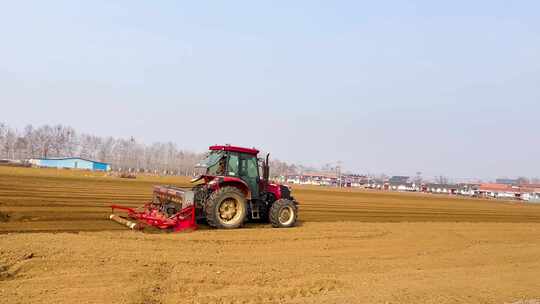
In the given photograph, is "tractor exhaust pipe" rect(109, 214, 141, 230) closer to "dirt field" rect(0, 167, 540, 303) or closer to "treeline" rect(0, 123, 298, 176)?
"dirt field" rect(0, 167, 540, 303)

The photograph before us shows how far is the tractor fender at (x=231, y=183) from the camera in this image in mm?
12648

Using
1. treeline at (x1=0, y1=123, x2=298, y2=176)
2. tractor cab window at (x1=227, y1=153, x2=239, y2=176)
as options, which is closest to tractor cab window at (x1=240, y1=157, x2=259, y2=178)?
tractor cab window at (x1=227, y1=153, x2=239, y2=176)

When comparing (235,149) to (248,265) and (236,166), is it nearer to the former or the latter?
(236,166)

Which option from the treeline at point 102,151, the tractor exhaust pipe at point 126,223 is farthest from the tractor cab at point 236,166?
the treeline at point 102,151

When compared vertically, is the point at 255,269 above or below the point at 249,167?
below

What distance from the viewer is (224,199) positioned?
40.8ft

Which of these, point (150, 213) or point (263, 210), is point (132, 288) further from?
point (263, 210)

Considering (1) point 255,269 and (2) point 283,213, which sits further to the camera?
(2) point 283,213

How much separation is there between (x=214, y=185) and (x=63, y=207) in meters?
5.56

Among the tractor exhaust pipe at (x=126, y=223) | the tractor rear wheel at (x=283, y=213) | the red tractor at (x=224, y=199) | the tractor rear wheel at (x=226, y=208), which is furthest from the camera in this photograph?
the tractor rear wheel at (x=283, y=213)

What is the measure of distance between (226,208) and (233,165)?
1.17m

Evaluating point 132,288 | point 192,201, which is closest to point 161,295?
point 132,288

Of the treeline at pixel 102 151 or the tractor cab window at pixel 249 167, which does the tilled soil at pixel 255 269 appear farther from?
the treeline at pixel 102 151

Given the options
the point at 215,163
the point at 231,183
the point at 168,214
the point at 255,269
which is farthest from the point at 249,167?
the point at 255,269
